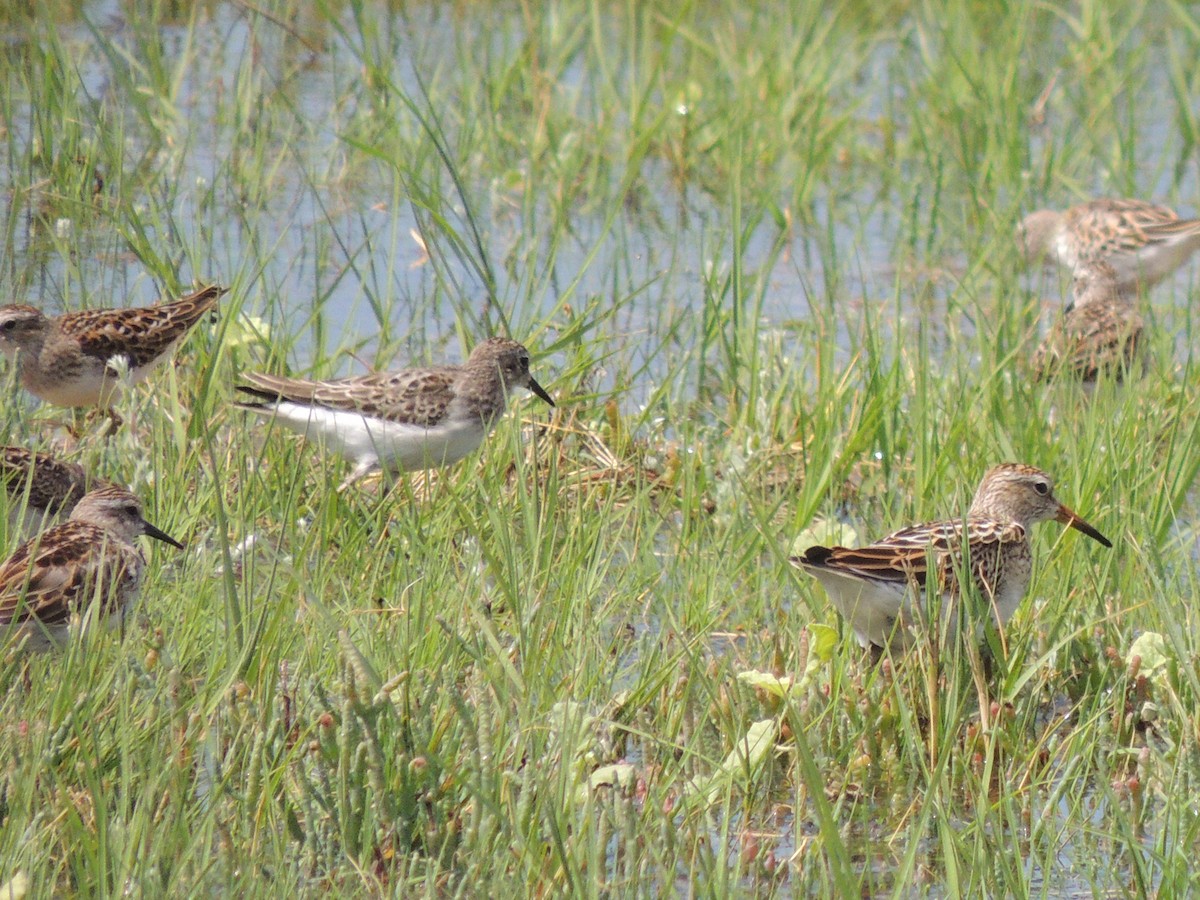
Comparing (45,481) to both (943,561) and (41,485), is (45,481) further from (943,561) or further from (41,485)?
(943,561)

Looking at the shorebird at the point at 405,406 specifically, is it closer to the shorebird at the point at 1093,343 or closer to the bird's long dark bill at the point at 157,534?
the bird's long dark bill at the point at 157,534

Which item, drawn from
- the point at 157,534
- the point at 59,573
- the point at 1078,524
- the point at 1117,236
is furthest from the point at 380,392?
the point at 1117,236

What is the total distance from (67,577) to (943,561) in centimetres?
263

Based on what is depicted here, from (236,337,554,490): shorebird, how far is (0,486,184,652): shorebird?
151cm

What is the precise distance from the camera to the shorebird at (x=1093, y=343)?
8102mm

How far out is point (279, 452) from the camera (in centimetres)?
664

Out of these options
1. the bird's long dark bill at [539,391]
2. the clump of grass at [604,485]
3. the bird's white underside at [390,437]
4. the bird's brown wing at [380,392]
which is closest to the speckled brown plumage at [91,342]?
the clump of grass at [604,485]

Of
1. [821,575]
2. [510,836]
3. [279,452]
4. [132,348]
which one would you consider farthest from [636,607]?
[132,348]

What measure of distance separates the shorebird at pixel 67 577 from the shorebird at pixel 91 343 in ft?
5.13

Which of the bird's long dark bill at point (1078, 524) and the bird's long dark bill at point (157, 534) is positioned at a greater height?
the bird's long dark bill at point (157, 534)

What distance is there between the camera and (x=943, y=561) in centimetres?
580

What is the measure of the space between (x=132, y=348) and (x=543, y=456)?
1700 mm

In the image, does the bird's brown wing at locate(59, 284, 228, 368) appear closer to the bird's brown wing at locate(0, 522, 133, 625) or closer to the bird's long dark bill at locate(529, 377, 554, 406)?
the bird's long dark bill at locate(529, 377, 554, 406)

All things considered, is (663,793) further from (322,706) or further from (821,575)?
(821,575)
